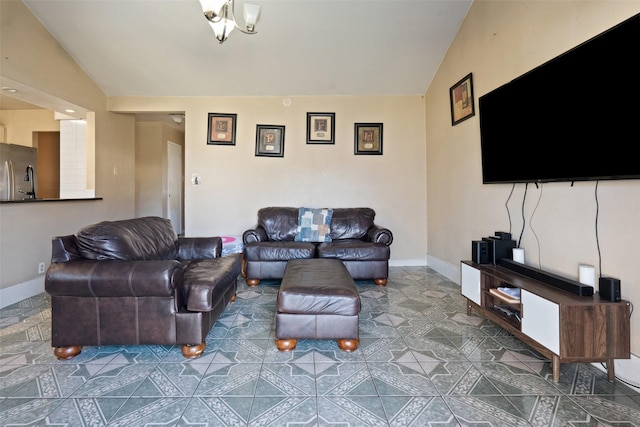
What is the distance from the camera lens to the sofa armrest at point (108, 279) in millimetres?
1654

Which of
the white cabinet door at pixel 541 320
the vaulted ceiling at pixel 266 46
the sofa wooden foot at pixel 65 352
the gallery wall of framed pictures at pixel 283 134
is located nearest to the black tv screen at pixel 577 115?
the white cabinet door at pixel 541 320

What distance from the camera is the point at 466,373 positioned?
1.63 meters

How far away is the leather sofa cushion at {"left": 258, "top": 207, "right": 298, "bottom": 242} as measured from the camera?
3979 mm

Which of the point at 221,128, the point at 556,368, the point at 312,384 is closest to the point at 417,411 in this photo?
the point at 312,384

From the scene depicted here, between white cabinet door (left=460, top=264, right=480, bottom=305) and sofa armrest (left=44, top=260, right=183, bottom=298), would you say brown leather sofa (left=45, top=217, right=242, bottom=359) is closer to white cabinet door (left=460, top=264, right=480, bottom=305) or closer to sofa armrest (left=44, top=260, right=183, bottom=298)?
sofa armrest (left=44, top=260, right=183, bottom=298)

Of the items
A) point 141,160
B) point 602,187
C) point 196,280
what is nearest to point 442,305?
point 602,187

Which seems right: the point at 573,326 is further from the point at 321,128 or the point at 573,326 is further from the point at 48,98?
the point at 48,98

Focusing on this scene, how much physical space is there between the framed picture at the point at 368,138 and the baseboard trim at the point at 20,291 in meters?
4.36

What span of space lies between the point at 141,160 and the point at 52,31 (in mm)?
3298

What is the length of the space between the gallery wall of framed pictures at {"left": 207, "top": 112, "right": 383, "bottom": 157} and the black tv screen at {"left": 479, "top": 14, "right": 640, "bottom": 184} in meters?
2.10

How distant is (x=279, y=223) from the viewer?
4031 millimetres

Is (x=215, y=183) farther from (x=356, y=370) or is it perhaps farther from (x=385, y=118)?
(x=356, y=370)

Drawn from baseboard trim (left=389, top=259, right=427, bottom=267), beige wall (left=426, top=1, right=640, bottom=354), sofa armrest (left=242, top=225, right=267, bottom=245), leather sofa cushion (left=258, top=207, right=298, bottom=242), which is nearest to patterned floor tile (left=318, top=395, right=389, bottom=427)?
beige wall (left=426, top=1, right=640, bottom=354)

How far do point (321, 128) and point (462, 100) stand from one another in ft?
6.71
